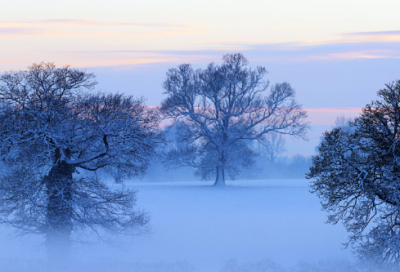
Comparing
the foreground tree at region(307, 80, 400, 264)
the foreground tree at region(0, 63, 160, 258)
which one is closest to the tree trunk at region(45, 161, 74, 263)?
the foreground tree at region(0, 63, 160, 258)

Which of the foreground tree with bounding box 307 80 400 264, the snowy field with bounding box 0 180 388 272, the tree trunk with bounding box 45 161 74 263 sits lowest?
the snowy field with bounding box 0 180 388 272

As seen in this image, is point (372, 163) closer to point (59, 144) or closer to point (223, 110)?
point (59, 144)

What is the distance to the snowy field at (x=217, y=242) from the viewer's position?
17.6 meters

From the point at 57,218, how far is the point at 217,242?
723 centimetres

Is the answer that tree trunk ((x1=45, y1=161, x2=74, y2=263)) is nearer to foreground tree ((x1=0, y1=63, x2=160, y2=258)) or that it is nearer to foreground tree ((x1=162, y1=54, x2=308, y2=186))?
foreground tree ((x1=0, y1=63, x2=160, y2=258))

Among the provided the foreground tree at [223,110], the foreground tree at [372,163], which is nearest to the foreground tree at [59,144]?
the foreground tree at [372,163]

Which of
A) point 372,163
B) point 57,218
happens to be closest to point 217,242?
point 57,218

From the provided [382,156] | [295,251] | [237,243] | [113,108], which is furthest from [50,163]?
[382,156]

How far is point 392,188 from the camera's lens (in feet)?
47.2

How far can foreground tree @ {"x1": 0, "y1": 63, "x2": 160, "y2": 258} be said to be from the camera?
17.2 m

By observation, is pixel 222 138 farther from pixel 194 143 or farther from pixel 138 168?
pixel 138 168

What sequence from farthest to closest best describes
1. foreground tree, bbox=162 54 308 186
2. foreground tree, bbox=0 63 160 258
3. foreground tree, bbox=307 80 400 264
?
foreground tree, bbox=162 54 308 186 → foreground tree, bbox=0 63 160 258 → foreground tree, bbox=307 80 400 264

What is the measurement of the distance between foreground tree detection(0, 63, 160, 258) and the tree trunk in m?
0.01

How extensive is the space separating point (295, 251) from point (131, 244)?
712 cm
